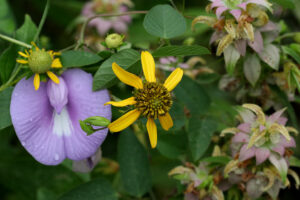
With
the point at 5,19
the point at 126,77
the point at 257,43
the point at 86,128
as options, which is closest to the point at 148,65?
the point at 126,77

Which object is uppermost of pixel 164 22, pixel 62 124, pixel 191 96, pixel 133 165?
pixel 164 22

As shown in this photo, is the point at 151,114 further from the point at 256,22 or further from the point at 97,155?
the point at 256,22

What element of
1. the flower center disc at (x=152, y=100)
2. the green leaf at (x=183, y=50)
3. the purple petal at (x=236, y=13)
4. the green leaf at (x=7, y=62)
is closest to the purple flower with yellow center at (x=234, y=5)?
the purple petal at (x=236, y=13)

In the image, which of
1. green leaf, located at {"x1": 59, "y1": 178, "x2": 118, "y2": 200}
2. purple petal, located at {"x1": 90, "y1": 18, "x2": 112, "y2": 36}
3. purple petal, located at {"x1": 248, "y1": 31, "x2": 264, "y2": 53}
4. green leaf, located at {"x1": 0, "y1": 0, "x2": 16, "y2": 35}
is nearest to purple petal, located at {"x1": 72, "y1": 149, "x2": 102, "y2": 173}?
green leaf, located at {"x1": 59, "y1": 178, "x2": 118, "y2": 200}

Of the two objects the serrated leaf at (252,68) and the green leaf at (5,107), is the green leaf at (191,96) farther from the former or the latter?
the green leaf at (5,107)

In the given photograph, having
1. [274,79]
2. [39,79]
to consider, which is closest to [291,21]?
[274,79]

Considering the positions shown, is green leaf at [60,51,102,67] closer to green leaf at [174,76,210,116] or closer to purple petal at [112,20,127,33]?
green leaf at [174,76,210,116]

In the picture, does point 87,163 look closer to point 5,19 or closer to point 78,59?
point 78,59
